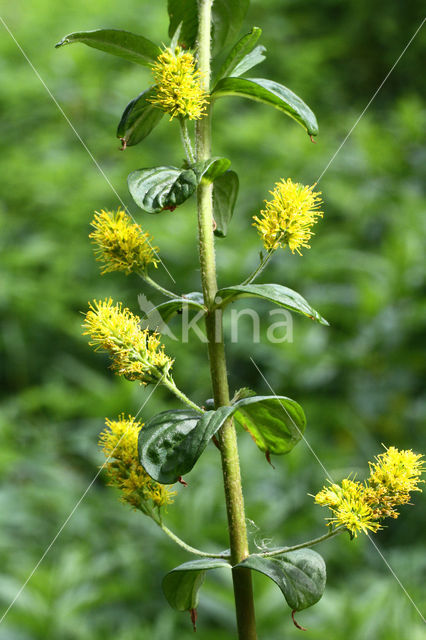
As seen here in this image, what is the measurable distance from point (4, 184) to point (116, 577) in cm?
176

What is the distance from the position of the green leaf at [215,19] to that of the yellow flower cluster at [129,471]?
0.37 m

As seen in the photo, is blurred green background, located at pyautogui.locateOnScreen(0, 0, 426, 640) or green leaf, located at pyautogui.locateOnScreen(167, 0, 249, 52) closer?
green leaf, located at pyautogui.locateOnScreen(167, 0, 249, 52)

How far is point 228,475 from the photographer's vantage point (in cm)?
50

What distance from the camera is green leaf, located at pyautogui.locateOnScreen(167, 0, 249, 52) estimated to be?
567 millimetres

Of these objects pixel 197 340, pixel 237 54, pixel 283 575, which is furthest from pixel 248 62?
pixel 197 340

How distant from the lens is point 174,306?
0.53 m

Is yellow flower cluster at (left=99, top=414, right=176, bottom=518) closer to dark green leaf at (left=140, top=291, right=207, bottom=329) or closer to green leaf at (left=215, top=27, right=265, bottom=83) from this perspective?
dark green leaf at (left=140, top=291, right=207, bottom=329)

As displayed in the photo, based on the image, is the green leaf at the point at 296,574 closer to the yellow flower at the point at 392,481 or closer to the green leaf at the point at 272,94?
Answer: the yellow flower at the point at 392,481

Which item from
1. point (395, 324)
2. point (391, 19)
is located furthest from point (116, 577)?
point (391, 19)

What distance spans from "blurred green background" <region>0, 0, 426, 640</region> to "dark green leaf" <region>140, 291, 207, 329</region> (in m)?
0.30

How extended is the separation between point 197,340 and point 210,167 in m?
1.61

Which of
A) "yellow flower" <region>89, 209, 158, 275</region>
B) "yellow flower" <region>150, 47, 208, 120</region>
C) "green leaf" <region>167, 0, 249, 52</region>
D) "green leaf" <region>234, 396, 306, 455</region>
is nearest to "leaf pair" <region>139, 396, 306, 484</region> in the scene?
"green leaf" <region>234, 396, 306, 455</region>

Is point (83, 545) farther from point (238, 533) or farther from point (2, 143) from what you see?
point (2, 143)

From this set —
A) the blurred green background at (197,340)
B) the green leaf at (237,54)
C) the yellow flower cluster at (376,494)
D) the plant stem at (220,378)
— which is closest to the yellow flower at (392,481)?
the yellow flower cluster at (376,494)
